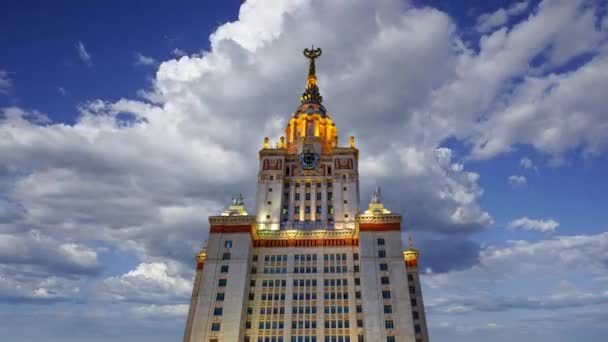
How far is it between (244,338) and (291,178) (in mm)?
43508

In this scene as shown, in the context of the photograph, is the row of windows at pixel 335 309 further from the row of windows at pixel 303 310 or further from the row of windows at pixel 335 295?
the row of windows at pixel 303 310

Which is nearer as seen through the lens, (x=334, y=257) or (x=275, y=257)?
(x=334, y=257)

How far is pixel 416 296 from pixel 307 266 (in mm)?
28815

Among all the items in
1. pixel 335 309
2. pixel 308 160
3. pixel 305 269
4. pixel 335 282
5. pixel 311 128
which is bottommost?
pixel 335 309

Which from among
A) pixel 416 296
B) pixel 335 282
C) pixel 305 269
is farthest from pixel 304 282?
pixel 416 296

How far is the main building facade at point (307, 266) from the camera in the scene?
81938mm

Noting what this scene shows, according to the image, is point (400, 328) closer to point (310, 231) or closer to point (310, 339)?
point (310, 339)

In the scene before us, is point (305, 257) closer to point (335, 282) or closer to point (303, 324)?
point (335, 282)

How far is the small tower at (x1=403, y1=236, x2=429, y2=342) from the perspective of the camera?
95.8 m

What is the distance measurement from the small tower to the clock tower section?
18.9m

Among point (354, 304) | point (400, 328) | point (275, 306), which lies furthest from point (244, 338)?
point (400, 328)

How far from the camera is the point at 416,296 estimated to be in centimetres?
10025

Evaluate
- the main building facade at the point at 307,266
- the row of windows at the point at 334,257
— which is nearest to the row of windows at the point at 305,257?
the main building facade at the point at 307,266

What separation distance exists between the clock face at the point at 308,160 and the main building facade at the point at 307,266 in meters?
→ 0.27
